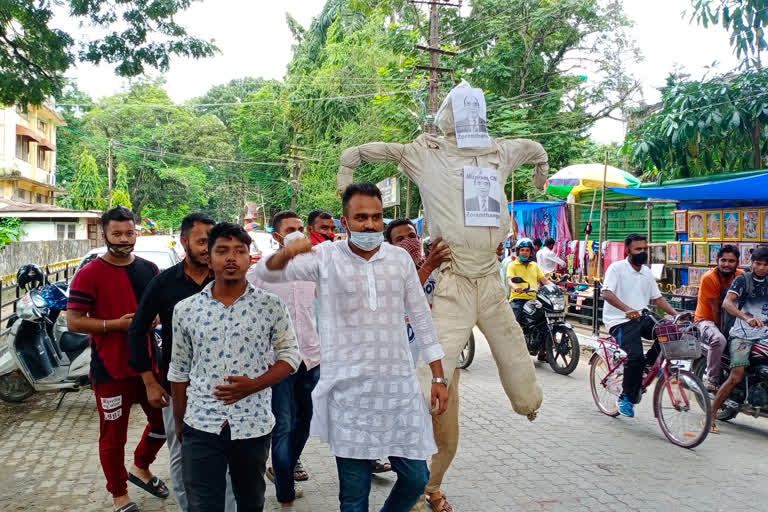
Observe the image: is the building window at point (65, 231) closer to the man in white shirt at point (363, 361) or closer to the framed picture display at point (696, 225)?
the framed picture display at point (696, 225)

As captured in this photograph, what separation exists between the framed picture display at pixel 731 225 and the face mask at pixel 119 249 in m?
9.69

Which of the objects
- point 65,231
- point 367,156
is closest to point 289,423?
point 367,156

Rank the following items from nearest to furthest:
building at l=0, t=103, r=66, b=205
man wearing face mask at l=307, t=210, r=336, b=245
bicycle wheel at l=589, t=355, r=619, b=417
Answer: man wearing face mask at l=307, t=210, r=336, b=245, bicycle wheel at l=589, t=355, r=619, b=417, building at l=0, t=103, r=66, b=205

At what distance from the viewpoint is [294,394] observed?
455cm

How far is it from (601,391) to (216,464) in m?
5.05

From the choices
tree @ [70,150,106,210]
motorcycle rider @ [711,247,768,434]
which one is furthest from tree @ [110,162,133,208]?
motorcycle rider @ [711,247,768,434]

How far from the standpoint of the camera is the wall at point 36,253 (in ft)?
66.6

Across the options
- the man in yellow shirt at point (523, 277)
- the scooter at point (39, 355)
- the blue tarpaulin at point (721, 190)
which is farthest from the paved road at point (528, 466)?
the blue tarpaulin at point (721, 190)

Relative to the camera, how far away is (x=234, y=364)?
306 cm

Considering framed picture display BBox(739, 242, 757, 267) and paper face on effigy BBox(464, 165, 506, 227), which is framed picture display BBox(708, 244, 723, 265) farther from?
paper face on effigy BBox(464, 165, 506, 227)

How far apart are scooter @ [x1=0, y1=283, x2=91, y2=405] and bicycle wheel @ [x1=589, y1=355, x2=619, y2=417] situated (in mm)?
4990

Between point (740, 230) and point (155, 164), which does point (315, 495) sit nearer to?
point (740, 230)

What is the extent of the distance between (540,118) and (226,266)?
22.0 meters

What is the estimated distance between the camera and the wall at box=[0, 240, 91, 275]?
20297mm
